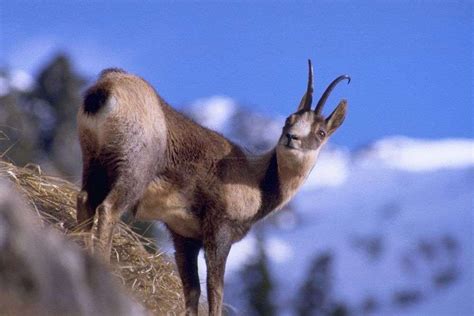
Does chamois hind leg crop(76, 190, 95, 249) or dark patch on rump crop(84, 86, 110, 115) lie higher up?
dark patch on rump crop(84, 86, 110, 115)

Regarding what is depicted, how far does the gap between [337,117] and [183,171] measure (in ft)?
6.48

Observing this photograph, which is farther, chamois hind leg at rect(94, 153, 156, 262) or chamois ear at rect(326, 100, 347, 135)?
chamois ear at rect(326, 100, 347, 135)

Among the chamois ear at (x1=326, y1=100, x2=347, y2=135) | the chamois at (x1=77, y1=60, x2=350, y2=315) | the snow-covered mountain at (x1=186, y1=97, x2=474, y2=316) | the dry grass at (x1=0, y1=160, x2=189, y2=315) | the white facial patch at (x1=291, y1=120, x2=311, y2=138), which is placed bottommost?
the dry grass at (x1=0, y1=160, x2=189, y2=315)

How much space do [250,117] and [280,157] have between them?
9690cm

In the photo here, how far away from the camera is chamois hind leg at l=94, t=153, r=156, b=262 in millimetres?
10367

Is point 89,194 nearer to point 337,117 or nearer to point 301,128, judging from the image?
point 301,128

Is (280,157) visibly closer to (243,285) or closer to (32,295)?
(32,295)

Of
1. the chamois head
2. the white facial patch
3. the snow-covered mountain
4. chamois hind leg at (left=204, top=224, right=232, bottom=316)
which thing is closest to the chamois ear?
the chamois head

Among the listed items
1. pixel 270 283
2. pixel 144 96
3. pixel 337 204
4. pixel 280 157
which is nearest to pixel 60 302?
pixel 144 96

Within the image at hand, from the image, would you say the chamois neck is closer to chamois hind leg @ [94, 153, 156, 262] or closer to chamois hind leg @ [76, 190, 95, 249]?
chamois hind leg @ [94, 153, 156, 262]

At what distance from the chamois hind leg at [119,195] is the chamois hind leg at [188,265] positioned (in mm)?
1149

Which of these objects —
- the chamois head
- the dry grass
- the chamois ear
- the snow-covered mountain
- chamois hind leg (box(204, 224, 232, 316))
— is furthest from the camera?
the snow-covered mountain

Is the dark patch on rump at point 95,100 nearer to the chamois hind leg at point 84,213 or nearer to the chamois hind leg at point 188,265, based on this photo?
the chamois hind leg at point 84,213

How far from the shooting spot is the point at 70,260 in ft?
18.5
